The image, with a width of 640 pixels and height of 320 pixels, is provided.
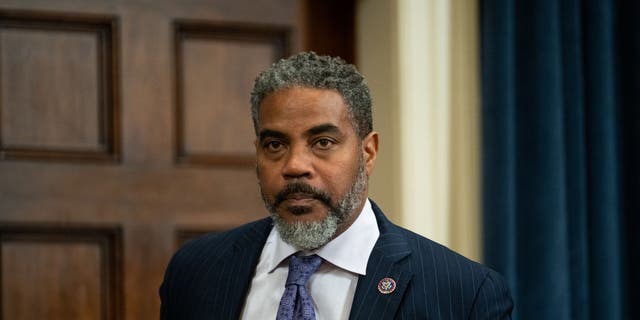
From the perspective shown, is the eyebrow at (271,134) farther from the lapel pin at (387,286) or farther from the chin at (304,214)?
the lapel pin at (387,286)

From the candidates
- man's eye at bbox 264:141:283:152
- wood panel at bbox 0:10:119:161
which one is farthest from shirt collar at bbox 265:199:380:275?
wood panel at bbox 0:10:119:161

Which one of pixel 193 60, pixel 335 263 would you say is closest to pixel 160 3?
pixel 193 60

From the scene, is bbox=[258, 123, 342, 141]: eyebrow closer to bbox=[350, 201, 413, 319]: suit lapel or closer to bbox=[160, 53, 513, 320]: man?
bbox=[160, 53, 513, 320]: man

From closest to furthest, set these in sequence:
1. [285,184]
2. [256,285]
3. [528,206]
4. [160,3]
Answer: [285,184]
[256,285]
[528,206]
[160,3]

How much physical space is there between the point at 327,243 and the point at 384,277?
0.14m

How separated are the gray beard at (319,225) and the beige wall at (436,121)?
77cm

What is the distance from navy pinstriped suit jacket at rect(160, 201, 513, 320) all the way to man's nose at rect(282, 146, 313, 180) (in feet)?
0.76

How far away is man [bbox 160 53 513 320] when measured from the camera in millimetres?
2109

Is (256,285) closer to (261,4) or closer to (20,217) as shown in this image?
(20,217)

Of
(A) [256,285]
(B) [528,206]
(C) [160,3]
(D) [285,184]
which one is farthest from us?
(C) [160,3]

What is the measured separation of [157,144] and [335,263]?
1.00 meters

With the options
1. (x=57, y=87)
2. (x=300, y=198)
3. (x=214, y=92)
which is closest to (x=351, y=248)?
(x=300, y=198)

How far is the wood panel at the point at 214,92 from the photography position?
306 cm

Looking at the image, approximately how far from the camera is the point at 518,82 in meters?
2.89
